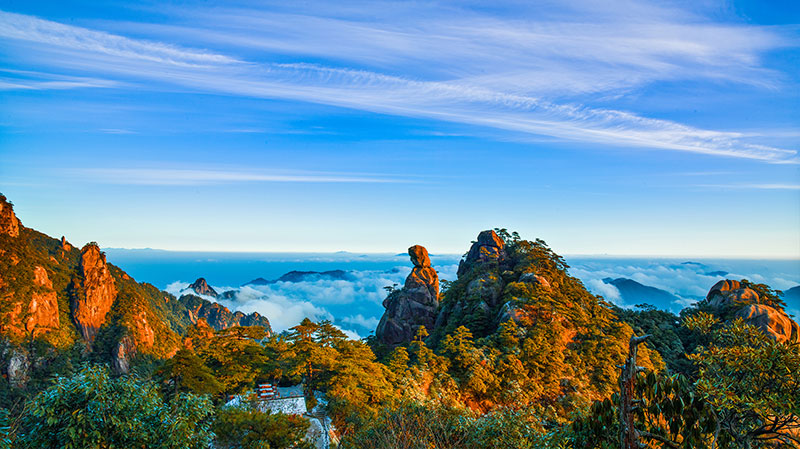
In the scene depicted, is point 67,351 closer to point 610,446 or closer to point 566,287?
point 566,287

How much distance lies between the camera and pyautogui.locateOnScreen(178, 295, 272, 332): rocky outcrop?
12900 cm

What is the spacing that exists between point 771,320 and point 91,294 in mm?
96023

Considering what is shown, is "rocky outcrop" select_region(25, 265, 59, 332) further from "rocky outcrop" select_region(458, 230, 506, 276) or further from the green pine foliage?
the green pine foliage

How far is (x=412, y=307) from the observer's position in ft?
127

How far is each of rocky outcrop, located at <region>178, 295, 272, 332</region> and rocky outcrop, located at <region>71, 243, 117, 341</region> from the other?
47.3 metres

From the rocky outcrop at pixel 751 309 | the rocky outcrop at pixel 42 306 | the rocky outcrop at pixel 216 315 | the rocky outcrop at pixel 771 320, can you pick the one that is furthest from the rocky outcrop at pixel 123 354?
the rocky outcrop at pixel 771 320

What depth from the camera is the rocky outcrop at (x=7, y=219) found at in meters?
80.4

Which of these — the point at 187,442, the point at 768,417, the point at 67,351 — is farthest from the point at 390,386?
the point at 67,351

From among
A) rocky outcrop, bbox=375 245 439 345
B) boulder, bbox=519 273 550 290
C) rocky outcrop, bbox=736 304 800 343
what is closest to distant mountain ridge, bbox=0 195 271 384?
Answer: rocky outcrop, bbox=375 245 439 345

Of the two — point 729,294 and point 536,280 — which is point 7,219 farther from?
point 729,294

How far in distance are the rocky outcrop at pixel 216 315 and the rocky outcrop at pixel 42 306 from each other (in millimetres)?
53051

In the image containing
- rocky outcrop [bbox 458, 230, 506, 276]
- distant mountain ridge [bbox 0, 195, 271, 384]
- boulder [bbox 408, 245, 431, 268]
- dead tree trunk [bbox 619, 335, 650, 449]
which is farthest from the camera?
distant mountain ridge [bbox 0, 195, 271, 384]

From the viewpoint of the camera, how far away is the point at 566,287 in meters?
36.0

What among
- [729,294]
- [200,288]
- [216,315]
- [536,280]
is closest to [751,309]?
[729,294]
